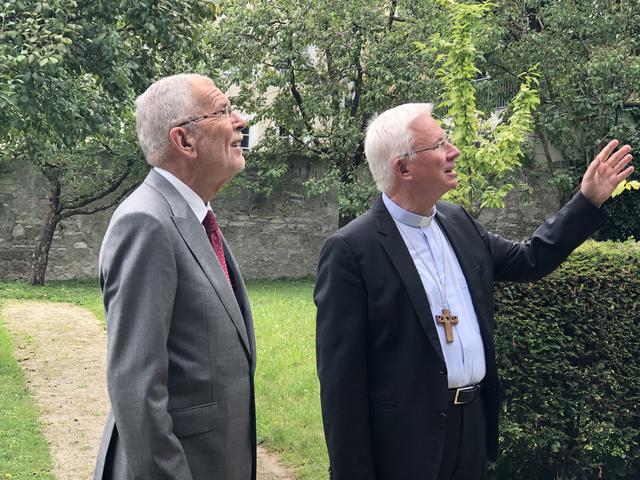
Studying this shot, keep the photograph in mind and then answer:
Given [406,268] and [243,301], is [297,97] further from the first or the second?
[243,301]

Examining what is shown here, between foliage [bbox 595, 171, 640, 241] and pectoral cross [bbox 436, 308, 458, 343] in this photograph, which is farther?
foliage [bbox 595, 171, 640, 241]

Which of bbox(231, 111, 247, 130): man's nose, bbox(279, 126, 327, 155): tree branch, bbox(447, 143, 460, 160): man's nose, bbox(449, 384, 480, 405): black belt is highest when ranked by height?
bbox(279, 126, 327, 155): tree branch

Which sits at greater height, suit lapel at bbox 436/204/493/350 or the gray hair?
the gray hair

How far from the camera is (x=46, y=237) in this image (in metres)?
16.1

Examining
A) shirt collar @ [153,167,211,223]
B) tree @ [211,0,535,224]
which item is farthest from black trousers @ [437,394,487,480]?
tree @ [211,0,535,224]

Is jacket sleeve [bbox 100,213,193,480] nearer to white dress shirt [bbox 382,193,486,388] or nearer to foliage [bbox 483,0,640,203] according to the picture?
white dress shirt [bbox 382,193,486,388]

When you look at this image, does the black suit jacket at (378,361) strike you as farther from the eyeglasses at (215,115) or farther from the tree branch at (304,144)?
the tree branch at (304,144)

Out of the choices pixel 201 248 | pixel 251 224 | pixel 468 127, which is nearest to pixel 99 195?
pixel 251 224

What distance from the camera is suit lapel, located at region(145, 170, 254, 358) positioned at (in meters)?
2.24

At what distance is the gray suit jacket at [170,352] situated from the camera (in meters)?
2.04

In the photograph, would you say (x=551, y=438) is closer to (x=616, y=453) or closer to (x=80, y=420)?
(x=616, y=453)

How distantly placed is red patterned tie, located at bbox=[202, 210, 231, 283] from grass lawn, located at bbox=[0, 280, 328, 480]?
118 inches

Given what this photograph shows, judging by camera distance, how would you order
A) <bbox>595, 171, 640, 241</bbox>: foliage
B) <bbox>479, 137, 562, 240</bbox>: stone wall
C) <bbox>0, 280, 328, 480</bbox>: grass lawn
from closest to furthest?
<bbox>0, 280, 328, 480</bbox>: grass lawn < <bbox>595, 171, 640, 241</bbox>: foliage < <bbox>479, 137, 562, 240</bbox>: stone wall

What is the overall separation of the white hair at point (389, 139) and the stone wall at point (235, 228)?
1474 centimetres
